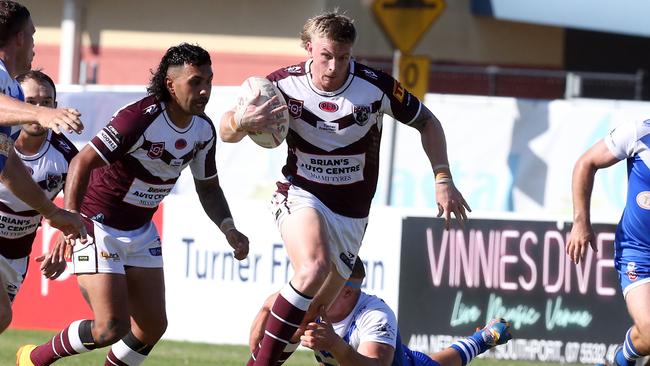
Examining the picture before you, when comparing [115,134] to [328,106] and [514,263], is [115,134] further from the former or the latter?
[514,263]

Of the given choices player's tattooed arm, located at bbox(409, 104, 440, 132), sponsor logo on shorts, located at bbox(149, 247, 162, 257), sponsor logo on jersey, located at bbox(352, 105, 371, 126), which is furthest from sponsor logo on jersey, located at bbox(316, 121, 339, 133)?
sponsor logo on shorts, located at bbox(149, 247, 162, 257)

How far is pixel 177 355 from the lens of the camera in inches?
419

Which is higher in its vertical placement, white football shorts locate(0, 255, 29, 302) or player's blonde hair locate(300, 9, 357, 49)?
player's blonde hair locate(300, 9, 357, 49)

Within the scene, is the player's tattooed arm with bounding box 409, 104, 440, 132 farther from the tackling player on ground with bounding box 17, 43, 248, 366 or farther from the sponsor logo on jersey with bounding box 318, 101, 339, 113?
the tackling player on ground with bounding box 17, 43, 248, 366

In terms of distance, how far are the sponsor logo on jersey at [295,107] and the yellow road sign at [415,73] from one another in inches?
254

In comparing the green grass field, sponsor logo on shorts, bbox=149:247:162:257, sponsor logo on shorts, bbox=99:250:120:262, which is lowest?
the green grass field

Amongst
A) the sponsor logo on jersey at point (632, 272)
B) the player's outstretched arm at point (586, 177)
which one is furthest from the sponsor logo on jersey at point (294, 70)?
the sponsor logo on jersey at point (632, 272)

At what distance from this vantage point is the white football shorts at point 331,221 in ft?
23.8

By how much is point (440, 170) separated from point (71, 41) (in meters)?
12.7

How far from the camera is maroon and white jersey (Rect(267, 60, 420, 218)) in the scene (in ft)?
23.9

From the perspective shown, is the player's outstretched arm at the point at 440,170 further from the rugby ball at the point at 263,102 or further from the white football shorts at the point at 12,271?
the white football shorts at the point at 12,271

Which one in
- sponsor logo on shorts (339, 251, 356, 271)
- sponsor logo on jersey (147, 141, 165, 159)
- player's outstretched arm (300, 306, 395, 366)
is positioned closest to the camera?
player's outstretched arm (300, 306, 395, 366)

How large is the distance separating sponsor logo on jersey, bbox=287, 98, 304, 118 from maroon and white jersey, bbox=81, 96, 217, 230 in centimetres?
78

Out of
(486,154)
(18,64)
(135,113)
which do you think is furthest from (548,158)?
(18,64)
